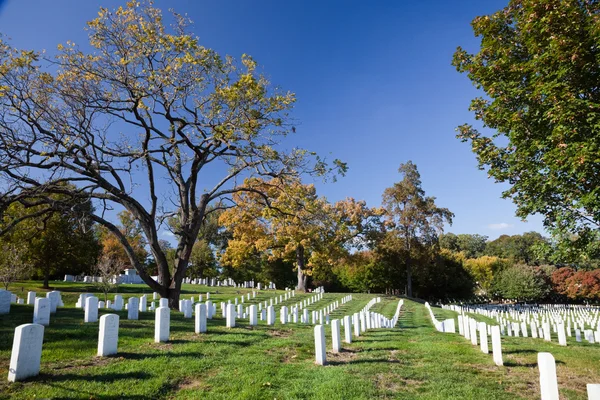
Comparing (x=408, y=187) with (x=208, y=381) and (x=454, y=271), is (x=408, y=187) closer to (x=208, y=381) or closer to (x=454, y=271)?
(x=454, y=271)

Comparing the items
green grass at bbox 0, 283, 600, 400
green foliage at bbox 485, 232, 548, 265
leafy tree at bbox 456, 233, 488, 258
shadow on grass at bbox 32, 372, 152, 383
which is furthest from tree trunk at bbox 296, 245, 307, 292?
leafy tree at bbox 456, 233, 488, 258

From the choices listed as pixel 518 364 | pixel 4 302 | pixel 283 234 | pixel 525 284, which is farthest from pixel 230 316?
pixel 525 284

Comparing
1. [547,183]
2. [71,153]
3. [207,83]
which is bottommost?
[547,183]

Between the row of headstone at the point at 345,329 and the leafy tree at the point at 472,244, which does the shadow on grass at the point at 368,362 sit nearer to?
the row of headstone at the point at 345,329

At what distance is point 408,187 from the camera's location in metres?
43.2

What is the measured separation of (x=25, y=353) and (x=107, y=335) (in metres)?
1.52

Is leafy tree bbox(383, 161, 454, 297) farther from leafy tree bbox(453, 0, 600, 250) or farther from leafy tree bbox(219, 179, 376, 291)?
leafy tree bbox(453, 0, 600, 250)

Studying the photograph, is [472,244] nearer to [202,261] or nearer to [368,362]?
[202,261]

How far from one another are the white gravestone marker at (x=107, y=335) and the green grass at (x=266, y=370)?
167mm

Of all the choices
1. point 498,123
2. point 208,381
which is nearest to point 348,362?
point 208,381

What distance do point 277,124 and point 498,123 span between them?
25.1 ft

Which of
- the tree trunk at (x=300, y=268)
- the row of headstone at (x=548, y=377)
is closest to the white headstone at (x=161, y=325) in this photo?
the row of headstone at (x=548, y=377)

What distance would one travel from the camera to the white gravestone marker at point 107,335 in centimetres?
652

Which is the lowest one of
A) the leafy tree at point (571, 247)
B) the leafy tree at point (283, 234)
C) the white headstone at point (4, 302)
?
the white headstone at point (4, 302)
